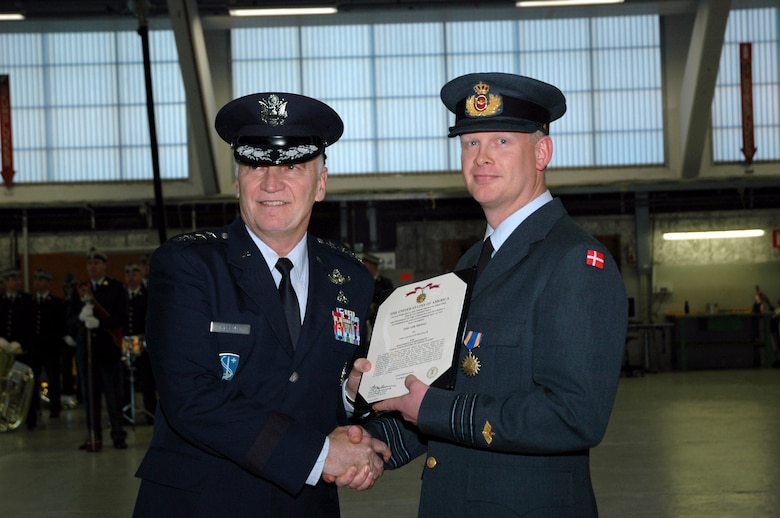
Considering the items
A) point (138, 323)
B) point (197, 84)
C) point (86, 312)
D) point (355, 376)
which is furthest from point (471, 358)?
point (197, 84)

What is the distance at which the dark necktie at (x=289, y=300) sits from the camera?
2.71 meters

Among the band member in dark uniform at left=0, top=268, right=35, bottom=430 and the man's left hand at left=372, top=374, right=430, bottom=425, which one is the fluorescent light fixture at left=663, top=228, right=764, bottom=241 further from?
the man's left hand at left=372, top=374, right=430, bottom=425

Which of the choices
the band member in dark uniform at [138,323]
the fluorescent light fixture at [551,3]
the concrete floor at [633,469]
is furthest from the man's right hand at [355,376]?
the fluorescent light fixture at [551,3]

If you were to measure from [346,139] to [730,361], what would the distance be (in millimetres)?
7864

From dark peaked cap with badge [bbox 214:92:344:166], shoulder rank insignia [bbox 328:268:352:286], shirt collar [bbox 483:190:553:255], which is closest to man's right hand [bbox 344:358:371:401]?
shoulder rank insignia [bbox 328:268:352:286]

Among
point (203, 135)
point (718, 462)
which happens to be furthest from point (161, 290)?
point (203, 135)

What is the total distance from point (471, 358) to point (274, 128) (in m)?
0.86

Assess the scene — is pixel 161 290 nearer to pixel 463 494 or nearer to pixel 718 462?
pixel 463 494

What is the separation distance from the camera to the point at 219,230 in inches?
112

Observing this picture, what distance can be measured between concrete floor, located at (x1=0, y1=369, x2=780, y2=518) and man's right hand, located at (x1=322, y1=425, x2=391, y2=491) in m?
3.57

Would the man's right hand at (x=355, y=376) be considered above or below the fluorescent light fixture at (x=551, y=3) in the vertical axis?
below

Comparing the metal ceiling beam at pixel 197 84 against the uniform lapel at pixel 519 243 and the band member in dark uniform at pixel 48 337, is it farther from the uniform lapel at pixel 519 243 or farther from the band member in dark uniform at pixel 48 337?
the uniform lapel at pixel 519 243

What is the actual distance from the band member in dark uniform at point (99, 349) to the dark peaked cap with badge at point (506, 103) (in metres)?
7.73

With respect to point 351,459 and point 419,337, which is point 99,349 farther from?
point 419,337
